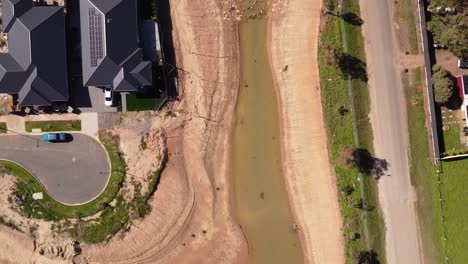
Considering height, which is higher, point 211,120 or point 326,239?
point 211,120

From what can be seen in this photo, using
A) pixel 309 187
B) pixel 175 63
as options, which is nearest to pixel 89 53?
pixel 175 63

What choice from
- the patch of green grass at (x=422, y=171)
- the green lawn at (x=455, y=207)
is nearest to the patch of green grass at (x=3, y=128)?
the patch of green grass at (x=422, y=171)

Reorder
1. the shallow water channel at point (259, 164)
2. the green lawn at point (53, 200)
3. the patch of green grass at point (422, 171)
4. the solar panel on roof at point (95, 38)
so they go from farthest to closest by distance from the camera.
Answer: the shallow water channel at point (259, 164) < the patch of green grass at point (422, 171) < the green lawn at point (53, 200) < the solar panel on roof at point (95, 38)

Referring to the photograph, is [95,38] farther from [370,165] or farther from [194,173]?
[370,165]

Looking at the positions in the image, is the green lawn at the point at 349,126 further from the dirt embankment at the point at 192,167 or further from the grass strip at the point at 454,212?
the dirt embankment at the point at 192,167

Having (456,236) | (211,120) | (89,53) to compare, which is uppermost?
(89,53)

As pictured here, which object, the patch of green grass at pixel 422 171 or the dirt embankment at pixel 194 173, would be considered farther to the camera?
the dirt embankment at pixel 194 173

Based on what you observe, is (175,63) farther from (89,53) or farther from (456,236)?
(456,236)

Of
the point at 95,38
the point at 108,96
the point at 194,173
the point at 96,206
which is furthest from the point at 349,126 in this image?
the point at 96,206
